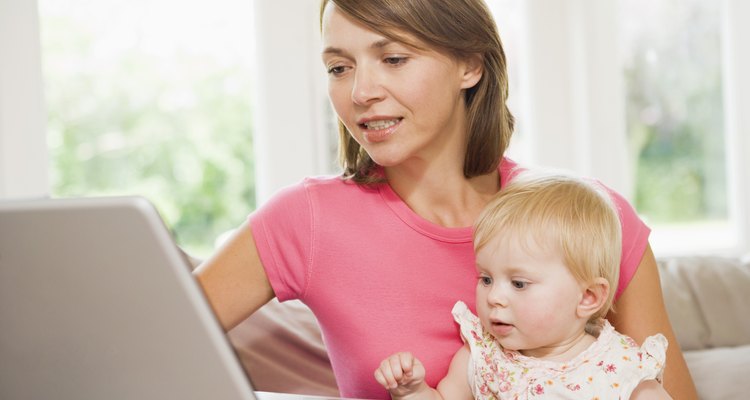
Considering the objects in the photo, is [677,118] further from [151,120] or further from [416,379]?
[151,120]

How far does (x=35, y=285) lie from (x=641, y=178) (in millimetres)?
3356

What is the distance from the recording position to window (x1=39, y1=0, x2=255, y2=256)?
5039mm

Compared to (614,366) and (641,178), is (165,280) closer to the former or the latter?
(614,366)

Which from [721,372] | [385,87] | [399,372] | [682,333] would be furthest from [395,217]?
[682,333]

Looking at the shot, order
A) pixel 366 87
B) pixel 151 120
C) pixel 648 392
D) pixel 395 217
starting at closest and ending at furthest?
pixel 648 392 → pixel 366 87 → pixel 395 217 → pixel 151 120

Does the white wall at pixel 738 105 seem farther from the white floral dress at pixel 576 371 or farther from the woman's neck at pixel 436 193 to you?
the white floral dress at pixel 576 371

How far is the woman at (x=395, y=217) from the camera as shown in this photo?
1343mm

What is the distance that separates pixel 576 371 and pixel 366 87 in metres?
0.53

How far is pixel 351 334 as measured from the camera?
1.41 m

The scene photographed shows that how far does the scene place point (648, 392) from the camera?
117cm

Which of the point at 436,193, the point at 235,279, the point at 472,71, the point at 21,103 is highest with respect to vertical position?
the point at 472,71

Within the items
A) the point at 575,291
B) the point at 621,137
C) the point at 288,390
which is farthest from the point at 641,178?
the point at 575,291

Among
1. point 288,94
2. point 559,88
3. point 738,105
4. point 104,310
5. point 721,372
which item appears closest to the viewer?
point 104,310

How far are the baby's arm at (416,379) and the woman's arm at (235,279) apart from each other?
1.02ft
